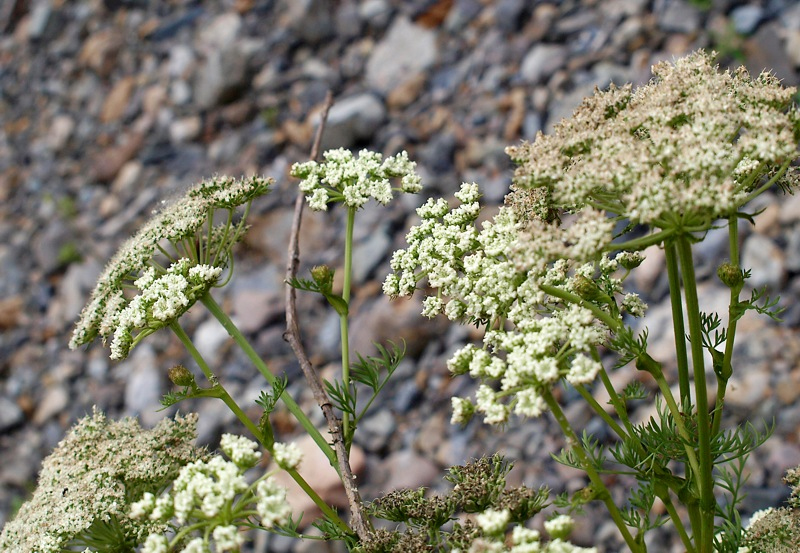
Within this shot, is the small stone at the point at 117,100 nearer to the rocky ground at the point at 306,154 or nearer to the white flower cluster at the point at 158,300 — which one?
the rocky ground at the point at 306,154

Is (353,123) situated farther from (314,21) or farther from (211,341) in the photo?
(211,341)

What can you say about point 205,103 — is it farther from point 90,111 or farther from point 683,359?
point 683,359

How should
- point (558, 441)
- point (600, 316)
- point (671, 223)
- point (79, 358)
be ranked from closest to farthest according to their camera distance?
point (671, 223) < point (600, 316) < point (558, 441) < point (79, 358)

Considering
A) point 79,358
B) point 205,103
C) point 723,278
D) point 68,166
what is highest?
point 68,166

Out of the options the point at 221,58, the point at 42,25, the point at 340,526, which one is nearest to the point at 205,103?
the point at 221,58

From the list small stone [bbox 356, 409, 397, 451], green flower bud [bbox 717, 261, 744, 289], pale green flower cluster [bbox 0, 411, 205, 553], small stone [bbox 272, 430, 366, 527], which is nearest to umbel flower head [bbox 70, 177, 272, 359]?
pale green flower cluster [bbox 0, 411, 205, 553]

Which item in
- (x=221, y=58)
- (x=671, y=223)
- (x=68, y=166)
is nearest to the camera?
(x=671, y=223)

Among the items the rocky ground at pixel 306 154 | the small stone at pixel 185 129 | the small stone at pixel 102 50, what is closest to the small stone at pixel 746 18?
the rocky ground at pixel 306 154
